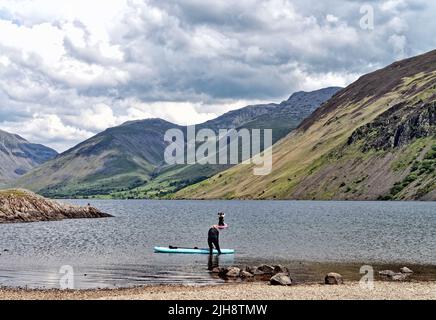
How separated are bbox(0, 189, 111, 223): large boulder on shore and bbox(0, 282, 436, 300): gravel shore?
117 metres

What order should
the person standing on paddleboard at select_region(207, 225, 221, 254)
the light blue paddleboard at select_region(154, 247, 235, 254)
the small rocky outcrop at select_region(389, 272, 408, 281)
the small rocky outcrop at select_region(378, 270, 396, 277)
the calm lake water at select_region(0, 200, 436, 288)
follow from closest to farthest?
1. the small rocky outcrop at select_region(389, 272, 408, 281)
2. the small rocky outcrop at select_region(378, 270, 396, 277)
3. the calm lake water at select_region(0, 200, 436, 288)
4. the person standing on paddleboard at select_region(207, 225, 221, 254)
5. the light blue paddleboard at select_region(154, 247, 235, 254)

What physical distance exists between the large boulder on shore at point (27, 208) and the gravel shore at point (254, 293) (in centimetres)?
11672

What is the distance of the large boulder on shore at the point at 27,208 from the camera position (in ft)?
522

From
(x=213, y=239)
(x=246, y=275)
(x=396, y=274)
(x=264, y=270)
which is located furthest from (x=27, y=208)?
(x=396, y=274)

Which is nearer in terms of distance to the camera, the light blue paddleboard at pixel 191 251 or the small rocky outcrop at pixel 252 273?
the small rocky outcrop at pixel 252 273

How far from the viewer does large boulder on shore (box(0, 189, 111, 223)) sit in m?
159

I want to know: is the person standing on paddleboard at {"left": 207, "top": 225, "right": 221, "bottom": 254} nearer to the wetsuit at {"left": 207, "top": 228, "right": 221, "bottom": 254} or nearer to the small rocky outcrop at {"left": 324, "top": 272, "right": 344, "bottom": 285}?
the wetsuit at {"left": 207, "top": 228, "right": 221, "bottom": 254}

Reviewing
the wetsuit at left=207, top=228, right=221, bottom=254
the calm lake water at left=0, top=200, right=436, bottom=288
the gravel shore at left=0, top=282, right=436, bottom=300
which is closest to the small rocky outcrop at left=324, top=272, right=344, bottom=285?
the gravel shore at left=0, top=282, right=436, bottom=300

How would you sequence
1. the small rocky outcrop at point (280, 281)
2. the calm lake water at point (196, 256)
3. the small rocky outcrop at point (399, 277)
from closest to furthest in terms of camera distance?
the small rocky outcrop at point (280, 281) < the small rocky outcrop at point (399, 277) < the calm lake water at point (196, 256)

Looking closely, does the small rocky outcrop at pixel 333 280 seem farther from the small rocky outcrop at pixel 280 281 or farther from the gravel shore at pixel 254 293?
the small rocky outcrop at pixel 280 281

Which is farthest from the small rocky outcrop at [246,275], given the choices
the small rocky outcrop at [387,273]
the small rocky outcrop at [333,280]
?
the small rocky outcrop at [387,273]
